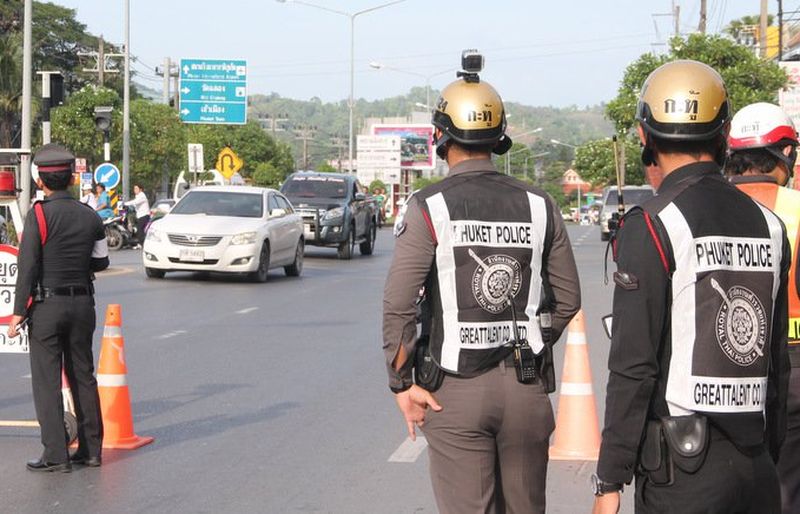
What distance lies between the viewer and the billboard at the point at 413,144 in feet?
320

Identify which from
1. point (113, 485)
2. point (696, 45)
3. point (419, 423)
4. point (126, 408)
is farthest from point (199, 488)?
point (696, 45)

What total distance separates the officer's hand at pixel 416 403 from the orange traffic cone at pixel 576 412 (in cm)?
396

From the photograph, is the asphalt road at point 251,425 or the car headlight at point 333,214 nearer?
the asphalt road at point 251,425

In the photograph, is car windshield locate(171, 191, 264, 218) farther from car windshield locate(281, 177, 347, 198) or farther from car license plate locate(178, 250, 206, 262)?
car windshield locate(281, 177, 347, 198)

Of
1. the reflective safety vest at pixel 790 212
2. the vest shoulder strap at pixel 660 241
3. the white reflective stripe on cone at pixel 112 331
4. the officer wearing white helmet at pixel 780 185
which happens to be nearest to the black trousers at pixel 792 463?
the officer wearing white helmet at pixel 780 185

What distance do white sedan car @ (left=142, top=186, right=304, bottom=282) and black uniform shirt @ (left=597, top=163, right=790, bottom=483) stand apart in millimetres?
18880

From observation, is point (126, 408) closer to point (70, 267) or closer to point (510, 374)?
point (70, 267)

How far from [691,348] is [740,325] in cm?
15

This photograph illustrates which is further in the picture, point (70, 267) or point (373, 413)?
point (373, 413)

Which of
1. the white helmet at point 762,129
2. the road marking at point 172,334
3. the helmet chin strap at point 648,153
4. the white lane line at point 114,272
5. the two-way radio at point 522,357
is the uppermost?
the white helmet at point 762,129

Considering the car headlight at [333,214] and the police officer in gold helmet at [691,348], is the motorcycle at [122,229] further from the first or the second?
the police officer in gold helmet at [691,348]

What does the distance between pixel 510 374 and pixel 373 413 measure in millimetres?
5654

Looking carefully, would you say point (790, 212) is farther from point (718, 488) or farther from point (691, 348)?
point (718, 488)

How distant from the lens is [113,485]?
7.60 meters
